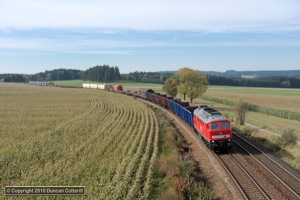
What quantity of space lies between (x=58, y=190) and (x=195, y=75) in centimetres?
6114

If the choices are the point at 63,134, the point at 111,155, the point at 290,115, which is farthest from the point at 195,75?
the point at 111,155

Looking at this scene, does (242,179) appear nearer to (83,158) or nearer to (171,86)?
(83,158)

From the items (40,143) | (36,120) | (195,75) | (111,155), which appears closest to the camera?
(111,155)

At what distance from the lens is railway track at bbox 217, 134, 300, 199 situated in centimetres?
1784

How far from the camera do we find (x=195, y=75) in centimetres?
7412

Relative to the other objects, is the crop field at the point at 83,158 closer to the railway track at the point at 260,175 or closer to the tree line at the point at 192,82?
the railway track at the point at 260,175

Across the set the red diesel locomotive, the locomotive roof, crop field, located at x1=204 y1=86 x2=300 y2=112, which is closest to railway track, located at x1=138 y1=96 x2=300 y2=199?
the red diesel locomotive

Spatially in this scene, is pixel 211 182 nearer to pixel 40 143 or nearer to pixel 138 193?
pixel 138 193

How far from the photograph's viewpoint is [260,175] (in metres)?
20.8

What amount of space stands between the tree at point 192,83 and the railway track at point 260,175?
46.5 metres

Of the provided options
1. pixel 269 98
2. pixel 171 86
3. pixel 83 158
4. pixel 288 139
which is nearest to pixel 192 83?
pixel 171 86

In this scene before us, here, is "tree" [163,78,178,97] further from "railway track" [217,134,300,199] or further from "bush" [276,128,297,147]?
"railway track" [217,134,300,199]

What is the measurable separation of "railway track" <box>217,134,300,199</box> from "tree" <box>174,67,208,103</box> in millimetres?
46463

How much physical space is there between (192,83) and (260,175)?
54739 mm
